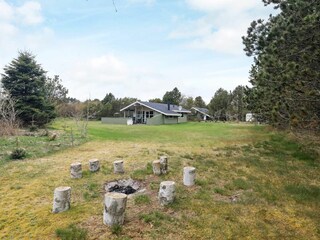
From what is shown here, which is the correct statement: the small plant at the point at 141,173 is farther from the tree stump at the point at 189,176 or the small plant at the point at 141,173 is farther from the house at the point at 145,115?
the house at the point at 145,115

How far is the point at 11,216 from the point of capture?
15.6ft

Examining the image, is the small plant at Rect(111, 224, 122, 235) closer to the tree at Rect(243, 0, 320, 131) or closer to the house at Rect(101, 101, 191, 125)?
the tree at Rect(243, 0, 320, 131)

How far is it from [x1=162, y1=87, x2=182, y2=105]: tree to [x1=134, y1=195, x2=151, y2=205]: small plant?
5204 cm

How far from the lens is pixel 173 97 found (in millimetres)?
60500

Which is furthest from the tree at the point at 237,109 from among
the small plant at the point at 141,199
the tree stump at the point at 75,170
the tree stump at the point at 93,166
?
the small plant at the point at 141,199

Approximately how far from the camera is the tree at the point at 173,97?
2304 inches

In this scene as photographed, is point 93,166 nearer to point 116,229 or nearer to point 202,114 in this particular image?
point 116,229

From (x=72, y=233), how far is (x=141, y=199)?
1639mm

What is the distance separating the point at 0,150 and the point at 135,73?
32950 mm

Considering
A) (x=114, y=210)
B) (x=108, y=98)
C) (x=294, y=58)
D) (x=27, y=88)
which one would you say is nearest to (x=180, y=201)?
(x=114, y=210)

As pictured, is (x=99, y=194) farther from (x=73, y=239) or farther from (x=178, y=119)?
(x=178, y=119)

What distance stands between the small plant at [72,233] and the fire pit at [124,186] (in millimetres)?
1907

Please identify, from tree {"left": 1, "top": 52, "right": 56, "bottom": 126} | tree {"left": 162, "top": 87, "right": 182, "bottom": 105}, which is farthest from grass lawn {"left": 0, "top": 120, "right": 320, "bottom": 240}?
tree {"left": 162, "top": 87, "right": 182, "bottom": 105}

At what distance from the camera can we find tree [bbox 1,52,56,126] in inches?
709
